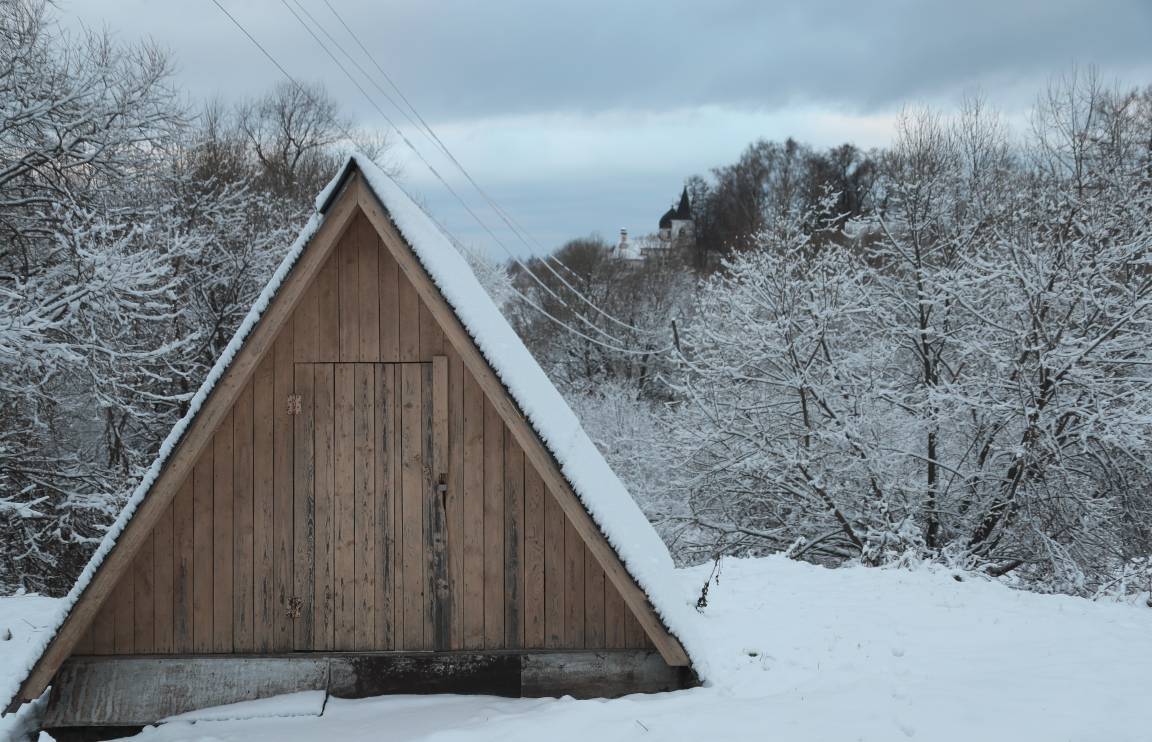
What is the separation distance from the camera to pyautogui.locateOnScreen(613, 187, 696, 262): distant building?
44.8m

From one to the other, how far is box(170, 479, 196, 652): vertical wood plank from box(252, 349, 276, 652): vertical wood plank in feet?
1.30

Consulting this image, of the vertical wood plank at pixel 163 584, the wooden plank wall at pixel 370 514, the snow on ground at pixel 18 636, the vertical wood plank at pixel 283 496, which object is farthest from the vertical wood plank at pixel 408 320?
the snow on ground at pixel 18 636

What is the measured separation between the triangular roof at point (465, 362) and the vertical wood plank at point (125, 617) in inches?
13.5

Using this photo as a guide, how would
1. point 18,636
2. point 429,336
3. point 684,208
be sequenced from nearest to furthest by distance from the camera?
1. point 429,336
2. point 18,636
3. point 684,208

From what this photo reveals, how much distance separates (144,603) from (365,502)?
1.56 m

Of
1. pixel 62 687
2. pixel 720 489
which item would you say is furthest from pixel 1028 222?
pixel 62 687

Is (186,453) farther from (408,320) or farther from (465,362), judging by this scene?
(465,362)

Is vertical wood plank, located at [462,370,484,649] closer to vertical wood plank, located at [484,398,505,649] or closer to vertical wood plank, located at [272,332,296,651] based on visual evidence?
vertical wood plank, located at [484,398,505,649]

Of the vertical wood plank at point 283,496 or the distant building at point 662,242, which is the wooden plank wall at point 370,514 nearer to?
the vertical wood plank at point 283,496

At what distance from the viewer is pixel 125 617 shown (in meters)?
5.41

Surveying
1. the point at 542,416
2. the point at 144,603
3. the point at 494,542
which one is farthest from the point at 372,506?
the point at 144,603

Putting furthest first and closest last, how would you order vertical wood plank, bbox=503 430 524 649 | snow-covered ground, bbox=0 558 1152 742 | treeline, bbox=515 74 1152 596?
treeline, bbox=515 74 1152 596 < vertical wood plank, bbox=503 430 524 649 < snow-covered ground, bbox=0 558 1152 742

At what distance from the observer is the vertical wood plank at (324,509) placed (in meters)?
5.46

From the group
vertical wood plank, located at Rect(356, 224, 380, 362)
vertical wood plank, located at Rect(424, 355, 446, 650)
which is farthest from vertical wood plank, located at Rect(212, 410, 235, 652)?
vertical wood plank, located at Rect(424, 355, 446, 650)
